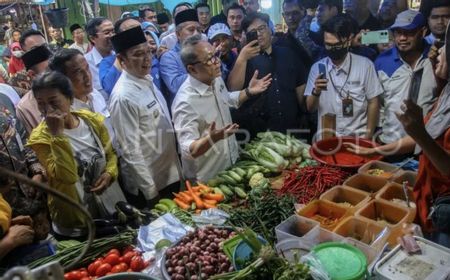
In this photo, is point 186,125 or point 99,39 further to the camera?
point 99,39

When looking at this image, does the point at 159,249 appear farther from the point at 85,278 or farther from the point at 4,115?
the point at 4,115

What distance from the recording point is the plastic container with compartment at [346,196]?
7.41 ft

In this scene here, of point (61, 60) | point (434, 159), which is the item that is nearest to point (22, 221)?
point (61, 60)

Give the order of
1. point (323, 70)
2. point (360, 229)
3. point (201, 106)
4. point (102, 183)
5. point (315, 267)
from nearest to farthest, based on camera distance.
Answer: point (315, 267) < point (360, 229) < point (102, 183) < point (201, 106) < point (323, 70)

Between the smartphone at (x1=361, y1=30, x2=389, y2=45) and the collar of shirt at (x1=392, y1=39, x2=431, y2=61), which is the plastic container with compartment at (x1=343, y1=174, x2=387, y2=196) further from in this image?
the smartphone at (x1=361, y1=30, x2=389, y2=45)

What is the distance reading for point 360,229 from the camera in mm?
1986

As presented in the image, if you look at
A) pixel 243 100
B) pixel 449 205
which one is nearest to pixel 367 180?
pixel 449 205

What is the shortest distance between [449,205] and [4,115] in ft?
8.70

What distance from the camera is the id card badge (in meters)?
3.29

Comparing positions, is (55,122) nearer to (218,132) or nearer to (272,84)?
(218,132)

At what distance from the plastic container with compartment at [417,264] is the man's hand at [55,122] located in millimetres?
1945

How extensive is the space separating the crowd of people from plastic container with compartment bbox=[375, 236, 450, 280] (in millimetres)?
246

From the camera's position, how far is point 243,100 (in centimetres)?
350

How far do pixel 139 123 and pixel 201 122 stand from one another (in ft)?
1.65
